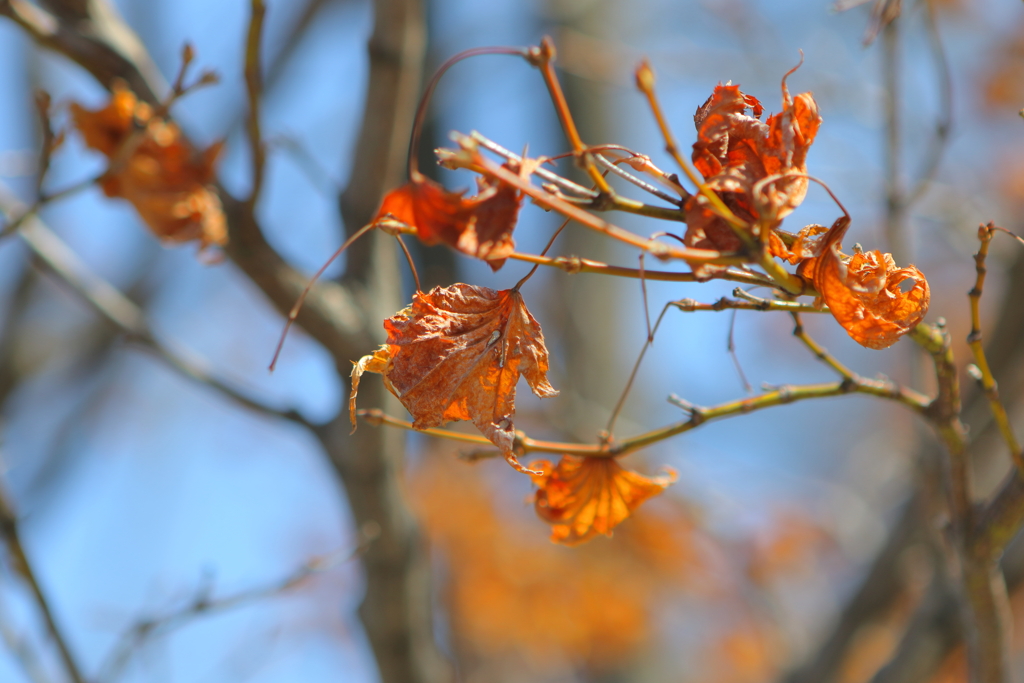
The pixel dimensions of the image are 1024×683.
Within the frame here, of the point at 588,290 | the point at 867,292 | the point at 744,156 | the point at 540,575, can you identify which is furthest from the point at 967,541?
the point at 540,575

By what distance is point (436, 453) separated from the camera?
4.16m

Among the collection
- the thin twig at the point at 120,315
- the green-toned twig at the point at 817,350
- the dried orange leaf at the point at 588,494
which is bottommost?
the thin twig at the point at 120,315

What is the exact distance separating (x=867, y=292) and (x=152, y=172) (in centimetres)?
98

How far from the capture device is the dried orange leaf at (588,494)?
2.16ft

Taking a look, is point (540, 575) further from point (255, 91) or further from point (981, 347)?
point (981, 347)

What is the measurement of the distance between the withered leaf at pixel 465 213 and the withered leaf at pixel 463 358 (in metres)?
0.08

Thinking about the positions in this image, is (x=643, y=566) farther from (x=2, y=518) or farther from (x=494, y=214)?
(x=494, y=214)

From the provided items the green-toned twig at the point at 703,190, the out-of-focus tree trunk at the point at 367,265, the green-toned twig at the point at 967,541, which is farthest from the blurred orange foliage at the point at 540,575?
the green-toned twig at the point at 703,190

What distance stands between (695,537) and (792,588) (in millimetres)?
692

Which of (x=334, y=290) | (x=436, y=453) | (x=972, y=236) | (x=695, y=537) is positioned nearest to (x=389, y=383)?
(x=334, y=290)

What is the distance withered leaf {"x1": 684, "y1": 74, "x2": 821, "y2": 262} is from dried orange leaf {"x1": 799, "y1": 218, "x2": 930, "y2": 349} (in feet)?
0.17

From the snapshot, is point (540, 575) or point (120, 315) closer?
point (120, 315)

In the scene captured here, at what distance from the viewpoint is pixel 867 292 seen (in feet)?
1.67

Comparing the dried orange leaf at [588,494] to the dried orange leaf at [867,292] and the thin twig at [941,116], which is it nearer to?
the dried orange leaf at [867,292]
